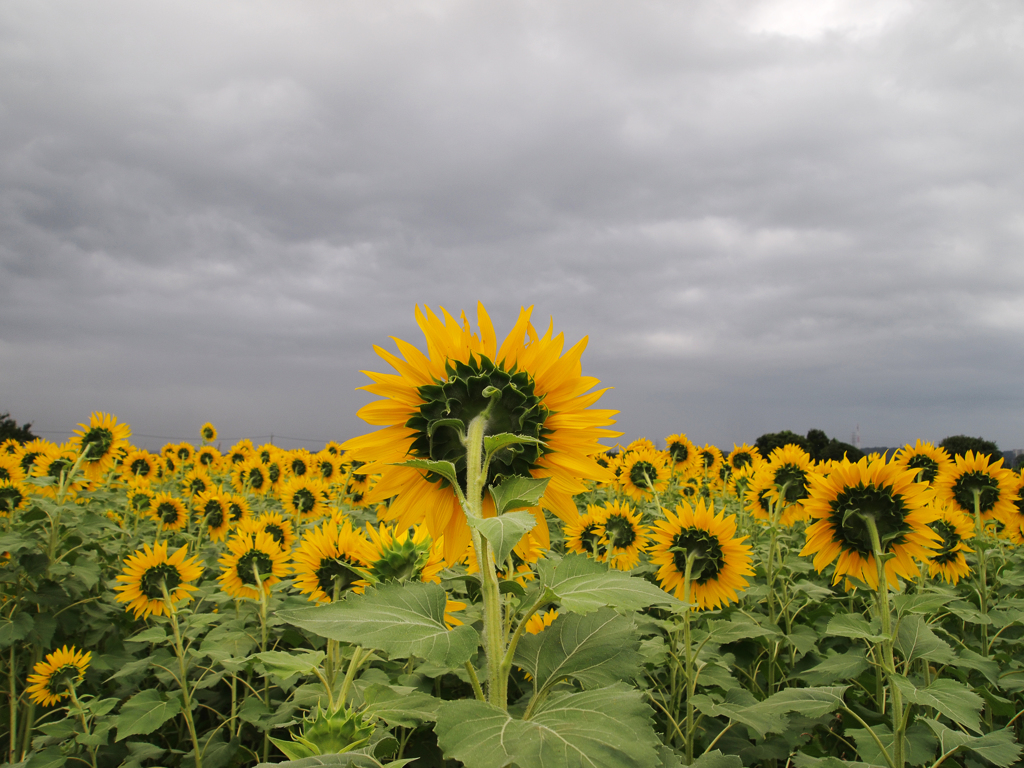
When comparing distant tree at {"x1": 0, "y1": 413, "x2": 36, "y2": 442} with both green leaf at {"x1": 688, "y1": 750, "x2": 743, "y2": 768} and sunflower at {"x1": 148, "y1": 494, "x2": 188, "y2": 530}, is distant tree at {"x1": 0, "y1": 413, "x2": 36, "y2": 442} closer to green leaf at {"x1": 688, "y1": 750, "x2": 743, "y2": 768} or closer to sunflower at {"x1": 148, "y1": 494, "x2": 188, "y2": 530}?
sunflower at {"x1": 148, "y1": 494, "x2": 188, "y2": 530}

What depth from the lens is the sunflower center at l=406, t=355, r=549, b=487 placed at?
1.18 metres

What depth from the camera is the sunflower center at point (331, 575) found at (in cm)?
246

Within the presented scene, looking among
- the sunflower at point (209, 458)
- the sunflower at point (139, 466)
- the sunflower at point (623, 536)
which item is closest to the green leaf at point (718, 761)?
the sunflower at point (623, 536)

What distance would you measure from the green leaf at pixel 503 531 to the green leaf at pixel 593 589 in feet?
0.49

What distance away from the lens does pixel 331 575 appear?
8.34ft

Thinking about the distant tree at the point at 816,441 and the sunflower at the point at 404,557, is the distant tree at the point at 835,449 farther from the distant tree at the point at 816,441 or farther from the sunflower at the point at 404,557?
the sunflower at the point at 404,557

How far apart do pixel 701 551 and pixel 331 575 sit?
6.23ft

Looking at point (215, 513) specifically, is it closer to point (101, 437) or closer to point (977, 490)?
point (101, 437)

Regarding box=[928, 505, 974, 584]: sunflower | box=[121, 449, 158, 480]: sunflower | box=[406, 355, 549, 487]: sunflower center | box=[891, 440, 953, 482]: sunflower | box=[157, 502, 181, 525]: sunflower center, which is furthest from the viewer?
box=[121, 449, 158, 480]: sunflower

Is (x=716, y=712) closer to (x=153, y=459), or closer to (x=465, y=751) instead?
(x=465, y=751)

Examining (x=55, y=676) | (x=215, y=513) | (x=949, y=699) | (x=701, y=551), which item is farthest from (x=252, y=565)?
(x=949, y=699)

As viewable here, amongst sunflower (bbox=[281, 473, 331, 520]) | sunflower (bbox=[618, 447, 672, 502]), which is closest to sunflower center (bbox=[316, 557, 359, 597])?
sunflower (bbox=[281, 473, 331, 520])

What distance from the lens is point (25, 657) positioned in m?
4.00

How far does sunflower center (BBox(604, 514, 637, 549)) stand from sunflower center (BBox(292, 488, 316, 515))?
3.05 meters
